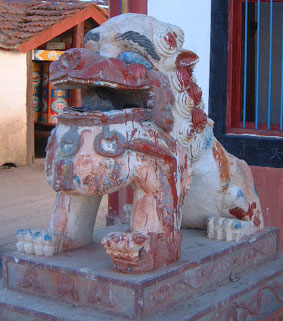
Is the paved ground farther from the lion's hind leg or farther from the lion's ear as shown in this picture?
the lion's ear

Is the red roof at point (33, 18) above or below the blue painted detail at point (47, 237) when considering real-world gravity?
above

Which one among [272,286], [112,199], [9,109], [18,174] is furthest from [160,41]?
[9,109]

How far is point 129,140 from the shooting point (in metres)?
2.08

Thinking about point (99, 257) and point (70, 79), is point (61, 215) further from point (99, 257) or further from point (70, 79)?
point (70, 79)

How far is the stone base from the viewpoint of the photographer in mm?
2021

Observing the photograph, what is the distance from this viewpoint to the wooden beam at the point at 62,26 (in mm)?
8602

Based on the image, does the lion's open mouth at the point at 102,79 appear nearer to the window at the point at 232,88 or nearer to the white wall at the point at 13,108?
the window at the point at 232,88

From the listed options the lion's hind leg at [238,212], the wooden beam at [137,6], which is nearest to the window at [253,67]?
the wooden beam at [137,6]

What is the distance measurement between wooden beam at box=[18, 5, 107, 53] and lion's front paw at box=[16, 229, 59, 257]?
259 inches

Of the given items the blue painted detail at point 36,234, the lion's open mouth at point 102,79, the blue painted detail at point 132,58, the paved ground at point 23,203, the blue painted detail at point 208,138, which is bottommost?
the paved ground at point 23,203

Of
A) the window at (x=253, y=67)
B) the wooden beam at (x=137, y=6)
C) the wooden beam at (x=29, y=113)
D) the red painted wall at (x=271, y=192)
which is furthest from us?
the wooden beam at (x=29, y=113)

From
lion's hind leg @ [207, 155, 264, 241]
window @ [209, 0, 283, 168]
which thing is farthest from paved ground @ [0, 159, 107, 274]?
lion's hind leg @ [207, 155, 264, 241]

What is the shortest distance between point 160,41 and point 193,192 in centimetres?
70

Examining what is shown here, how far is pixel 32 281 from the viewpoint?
2.23 metres
